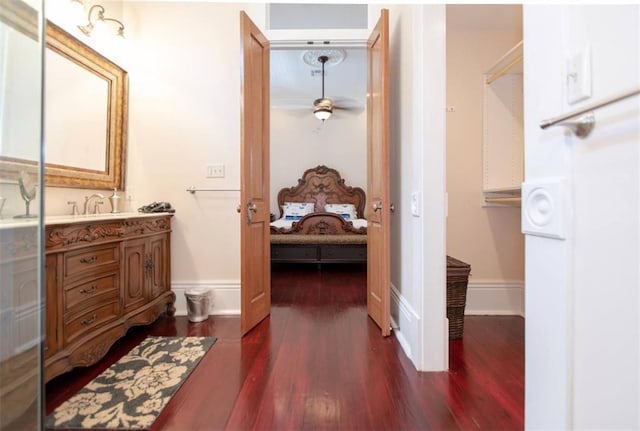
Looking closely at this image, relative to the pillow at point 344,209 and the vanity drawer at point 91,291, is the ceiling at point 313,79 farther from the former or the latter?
the vanity drawer at point 91,291

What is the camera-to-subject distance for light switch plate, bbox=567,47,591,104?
63 centimetres

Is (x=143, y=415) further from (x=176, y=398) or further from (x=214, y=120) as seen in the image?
(x=214, y=120)

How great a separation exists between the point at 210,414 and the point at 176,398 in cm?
24

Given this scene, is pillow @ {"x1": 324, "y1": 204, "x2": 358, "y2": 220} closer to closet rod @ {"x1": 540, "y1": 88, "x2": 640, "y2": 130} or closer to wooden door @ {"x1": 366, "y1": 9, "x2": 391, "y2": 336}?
wooden door @ {"x1": 366, "y1": 9, "x2": 391, "y2": 336}

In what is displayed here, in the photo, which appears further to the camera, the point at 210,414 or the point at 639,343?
the point at 210,414

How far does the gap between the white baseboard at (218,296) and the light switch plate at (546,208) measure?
2.29 m

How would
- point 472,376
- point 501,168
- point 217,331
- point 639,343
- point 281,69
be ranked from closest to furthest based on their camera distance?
point 639,343 < point 472,376 < point 217,331 < point 501,168 < point 281,69

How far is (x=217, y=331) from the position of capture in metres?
2.17

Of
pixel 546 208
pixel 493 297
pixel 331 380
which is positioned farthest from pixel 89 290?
pixel 493 297

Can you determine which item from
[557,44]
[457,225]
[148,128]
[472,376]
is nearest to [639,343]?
[557,44]

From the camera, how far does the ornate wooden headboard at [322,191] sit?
19.3 ft

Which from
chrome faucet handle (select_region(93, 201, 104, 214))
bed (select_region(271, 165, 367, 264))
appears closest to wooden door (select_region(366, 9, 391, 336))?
bed (select_region(271, 165, 367, 264))

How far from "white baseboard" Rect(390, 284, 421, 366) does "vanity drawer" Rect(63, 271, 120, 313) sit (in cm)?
188

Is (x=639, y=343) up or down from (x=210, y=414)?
up
